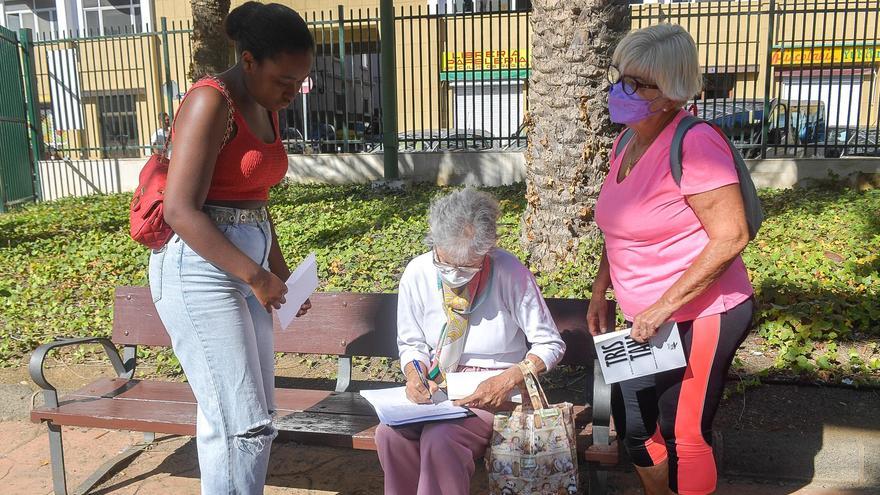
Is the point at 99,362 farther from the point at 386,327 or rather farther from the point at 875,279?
the point at 875,279

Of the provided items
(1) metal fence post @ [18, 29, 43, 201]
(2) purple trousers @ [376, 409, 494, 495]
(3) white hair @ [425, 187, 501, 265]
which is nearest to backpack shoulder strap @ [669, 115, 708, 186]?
(3) white hair @ [425, 187, 501, 265]

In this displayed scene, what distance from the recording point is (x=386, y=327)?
3.53 meters

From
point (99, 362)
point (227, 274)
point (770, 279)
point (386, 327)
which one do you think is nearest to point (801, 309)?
point (770, 279)

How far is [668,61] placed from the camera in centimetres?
230

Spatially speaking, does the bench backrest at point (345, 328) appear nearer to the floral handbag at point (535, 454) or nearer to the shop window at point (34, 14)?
the floral handbag at point (535, 454)

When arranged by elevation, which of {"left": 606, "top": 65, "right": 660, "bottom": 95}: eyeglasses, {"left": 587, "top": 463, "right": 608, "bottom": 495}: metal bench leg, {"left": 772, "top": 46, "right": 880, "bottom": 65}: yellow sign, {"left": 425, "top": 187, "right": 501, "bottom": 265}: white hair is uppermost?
{"left": 772, "top": 46, "right": 880, "bottom": 65}: yellow sign

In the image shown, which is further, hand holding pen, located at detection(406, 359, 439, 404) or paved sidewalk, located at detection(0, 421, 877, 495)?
paved sidewalk, located at detection(0, 421, 877, 495)

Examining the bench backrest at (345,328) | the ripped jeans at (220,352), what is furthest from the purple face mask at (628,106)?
the bench backrest at (345,328)

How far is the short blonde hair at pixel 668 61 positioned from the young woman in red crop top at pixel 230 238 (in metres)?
1.04

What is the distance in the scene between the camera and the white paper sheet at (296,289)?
8.07ft

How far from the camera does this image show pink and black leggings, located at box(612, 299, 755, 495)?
7.70 feet

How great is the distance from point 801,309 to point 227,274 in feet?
11.2

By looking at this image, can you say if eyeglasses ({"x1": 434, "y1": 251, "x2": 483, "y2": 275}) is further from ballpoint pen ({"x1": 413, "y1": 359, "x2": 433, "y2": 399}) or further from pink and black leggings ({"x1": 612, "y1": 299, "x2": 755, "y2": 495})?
pink and black leggings ({"x1": 612, "y1": 299, "x2": 755, "y2": 495})

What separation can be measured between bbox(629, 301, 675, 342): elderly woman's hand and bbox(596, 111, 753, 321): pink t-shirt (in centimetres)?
6
